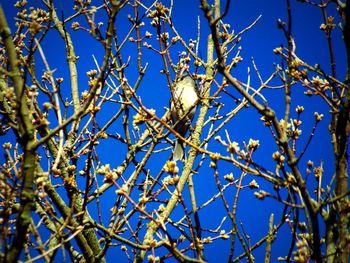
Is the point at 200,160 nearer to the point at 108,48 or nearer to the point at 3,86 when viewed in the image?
the point at 3,86

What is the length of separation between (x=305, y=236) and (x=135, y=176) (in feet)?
5.30

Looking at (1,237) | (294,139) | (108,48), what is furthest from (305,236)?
(1,237)

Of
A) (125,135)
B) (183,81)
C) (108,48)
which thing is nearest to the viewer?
(108,48)

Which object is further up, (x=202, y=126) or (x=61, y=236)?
(x=202, y=126)

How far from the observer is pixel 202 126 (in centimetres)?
404

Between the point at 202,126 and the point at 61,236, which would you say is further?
the point at 202,126

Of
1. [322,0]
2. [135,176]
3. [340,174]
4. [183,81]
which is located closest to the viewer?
[340,174]

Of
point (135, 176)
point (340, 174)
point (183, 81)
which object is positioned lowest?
point (340, 174)

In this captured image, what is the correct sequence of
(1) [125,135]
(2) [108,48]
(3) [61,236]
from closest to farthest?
1. (2) [108,48]
2. (3) [61,236]
3. (1) [125,135]

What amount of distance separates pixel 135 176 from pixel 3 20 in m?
1.71

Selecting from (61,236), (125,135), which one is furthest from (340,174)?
(125,135)

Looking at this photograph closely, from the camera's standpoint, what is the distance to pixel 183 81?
5562 mm

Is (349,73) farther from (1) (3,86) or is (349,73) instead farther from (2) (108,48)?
(1) (3,86)

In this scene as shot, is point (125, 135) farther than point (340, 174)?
Yes
